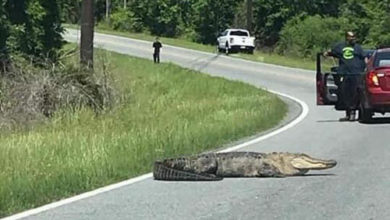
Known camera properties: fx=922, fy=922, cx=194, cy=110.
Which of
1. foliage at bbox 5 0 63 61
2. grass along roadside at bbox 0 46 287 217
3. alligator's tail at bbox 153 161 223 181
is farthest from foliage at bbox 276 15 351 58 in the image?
alligator's tail at bbox 153 161 223 181

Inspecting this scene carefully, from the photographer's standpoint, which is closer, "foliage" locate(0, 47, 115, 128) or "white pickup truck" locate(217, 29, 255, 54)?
"foliage" locate(0, 47, 115, 128)

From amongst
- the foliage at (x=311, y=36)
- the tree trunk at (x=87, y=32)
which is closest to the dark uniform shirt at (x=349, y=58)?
the tree trunk at (x=87, y=32)

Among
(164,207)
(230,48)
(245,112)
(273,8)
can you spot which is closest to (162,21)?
(273,8)

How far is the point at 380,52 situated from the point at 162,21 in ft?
232

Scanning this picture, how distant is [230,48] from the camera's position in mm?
55844

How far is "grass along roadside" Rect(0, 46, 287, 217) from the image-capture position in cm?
1075

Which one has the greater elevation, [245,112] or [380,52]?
[380,52]

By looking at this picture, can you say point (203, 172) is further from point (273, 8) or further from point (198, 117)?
point (273, 8)

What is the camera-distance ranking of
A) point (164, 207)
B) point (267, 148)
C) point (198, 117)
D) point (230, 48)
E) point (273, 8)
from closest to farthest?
point (164, 207)
point (267, 148)
point (198, 117)
point (230, 48)
point (273, 8)

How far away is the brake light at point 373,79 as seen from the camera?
1977 cm

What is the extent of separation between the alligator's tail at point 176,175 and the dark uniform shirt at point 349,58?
887cm

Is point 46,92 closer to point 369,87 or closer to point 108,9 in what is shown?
point 369,87

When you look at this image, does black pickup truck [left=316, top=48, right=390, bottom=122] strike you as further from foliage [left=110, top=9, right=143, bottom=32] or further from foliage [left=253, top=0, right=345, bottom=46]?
foliage [left=110, top=9, right=143, bottom=32]

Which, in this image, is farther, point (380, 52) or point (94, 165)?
point (380, 52)
